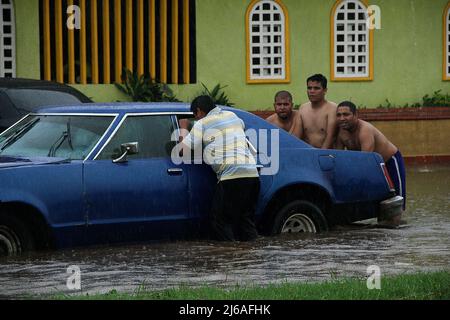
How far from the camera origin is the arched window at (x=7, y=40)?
24.5m

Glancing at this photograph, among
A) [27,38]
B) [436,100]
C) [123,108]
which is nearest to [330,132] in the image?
[123,108]

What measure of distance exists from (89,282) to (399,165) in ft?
16.4

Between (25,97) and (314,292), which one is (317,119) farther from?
(314,292)

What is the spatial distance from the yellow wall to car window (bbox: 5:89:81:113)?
9.52 meters

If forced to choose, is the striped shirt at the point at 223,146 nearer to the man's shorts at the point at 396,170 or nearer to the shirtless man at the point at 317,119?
the shirtless man at the point at 317,119

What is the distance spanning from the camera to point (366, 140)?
14516 mm

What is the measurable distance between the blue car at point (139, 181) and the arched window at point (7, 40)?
38.5 feet

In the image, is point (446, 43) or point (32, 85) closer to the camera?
point (32, 85)

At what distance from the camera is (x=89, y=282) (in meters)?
10.8

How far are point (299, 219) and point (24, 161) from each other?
9.54ft

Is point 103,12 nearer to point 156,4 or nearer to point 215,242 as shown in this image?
point 156,4

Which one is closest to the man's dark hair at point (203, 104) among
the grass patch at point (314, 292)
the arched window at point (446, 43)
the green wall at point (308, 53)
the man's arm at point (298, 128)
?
the man's arm at point (298, 128)

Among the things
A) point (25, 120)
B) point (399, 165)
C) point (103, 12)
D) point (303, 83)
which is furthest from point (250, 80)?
point (25, 120)
